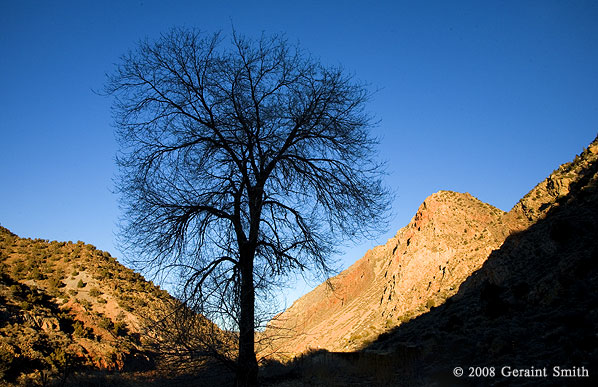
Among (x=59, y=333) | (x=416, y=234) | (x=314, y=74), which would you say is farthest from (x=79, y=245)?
(x=416, y=234)

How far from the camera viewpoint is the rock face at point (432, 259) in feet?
113

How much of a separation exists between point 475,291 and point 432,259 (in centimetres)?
1635

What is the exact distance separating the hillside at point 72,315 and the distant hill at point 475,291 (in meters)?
6.88

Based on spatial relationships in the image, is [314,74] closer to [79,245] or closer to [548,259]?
[548,259]

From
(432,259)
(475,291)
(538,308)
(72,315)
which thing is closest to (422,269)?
(432,259)

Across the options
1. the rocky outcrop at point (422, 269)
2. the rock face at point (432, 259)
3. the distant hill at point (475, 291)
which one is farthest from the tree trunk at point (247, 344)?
the rocky outcrop at point (422, 269)

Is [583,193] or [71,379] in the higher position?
[583,193]

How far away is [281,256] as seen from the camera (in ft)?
30.2

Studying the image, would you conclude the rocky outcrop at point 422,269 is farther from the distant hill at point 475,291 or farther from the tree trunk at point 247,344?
the tree trunk at point 247,344

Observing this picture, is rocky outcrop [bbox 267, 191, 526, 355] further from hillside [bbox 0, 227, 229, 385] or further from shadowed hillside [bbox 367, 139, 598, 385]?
hillside [bbox 0, 227, 229, 385]

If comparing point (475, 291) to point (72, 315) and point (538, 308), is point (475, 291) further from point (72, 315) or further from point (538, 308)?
point (72, 315)

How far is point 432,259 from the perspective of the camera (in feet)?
157

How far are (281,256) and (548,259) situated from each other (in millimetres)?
19674

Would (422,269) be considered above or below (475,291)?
above
